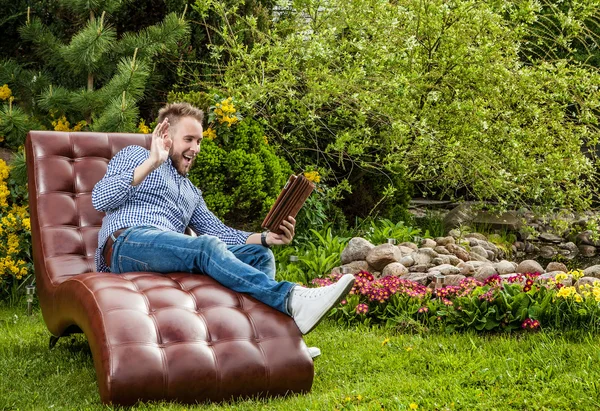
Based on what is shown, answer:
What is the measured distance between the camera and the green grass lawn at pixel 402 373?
330cm

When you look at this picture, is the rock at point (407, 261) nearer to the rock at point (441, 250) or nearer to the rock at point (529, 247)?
the rock at point (441, 250)

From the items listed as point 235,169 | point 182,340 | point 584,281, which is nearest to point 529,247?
point 584,281

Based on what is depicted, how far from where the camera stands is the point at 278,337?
3537mm

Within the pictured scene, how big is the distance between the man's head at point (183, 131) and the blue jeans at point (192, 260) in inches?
17.7

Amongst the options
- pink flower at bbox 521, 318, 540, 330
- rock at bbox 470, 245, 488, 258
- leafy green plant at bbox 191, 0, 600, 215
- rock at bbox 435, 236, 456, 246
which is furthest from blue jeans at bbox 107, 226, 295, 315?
rock at bbox 470, 245, 488, 258

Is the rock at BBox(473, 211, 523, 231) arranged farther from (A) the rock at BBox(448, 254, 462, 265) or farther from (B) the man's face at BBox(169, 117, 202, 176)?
(B) the man's face at BBox(169, 117, 202, 176)

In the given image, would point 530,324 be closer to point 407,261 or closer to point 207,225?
point 407,261

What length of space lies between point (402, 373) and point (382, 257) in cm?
201

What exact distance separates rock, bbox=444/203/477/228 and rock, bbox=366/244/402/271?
240 centimetres

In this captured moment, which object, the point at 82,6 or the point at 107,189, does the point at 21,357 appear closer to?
the point at 107,189

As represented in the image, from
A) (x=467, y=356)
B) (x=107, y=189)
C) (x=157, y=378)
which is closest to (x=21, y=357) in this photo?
(x=107, y=189)

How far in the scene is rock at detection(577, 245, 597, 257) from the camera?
26.5 feet

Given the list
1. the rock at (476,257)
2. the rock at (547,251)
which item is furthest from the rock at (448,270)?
the rock at (547,251)

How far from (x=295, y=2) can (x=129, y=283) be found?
3.30 meters
